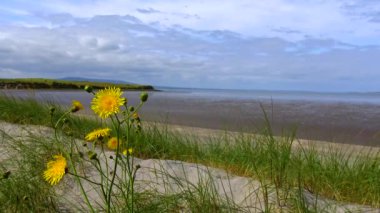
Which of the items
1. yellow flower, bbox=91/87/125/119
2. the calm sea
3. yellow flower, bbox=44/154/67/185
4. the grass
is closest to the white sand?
the grass

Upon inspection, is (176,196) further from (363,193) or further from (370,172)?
(370,172)

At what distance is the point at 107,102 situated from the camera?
1.90 metres

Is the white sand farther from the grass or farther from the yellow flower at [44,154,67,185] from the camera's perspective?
the yellow flower at [44,154,67,185]

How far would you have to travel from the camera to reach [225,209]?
118 inches

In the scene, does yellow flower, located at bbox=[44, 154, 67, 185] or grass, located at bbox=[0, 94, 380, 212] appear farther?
grass, located at bbox=[0, 94, 380, 212]

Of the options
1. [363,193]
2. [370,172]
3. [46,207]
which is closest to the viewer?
[46,207]

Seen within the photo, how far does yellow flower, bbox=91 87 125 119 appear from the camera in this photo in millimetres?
1876

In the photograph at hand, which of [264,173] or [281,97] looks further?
[281,97]

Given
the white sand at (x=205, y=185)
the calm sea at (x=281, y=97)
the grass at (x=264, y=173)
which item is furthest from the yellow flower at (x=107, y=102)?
the calm sea at (x=281, y=97)

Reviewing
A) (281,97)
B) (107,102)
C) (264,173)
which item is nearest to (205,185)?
(264,173)

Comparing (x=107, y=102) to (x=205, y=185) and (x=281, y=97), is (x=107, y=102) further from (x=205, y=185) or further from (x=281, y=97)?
(x=281, y=97)

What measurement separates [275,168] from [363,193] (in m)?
0.91

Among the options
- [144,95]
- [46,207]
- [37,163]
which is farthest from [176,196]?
[37,163]

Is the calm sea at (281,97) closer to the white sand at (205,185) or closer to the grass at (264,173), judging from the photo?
the grass at (264,173)
